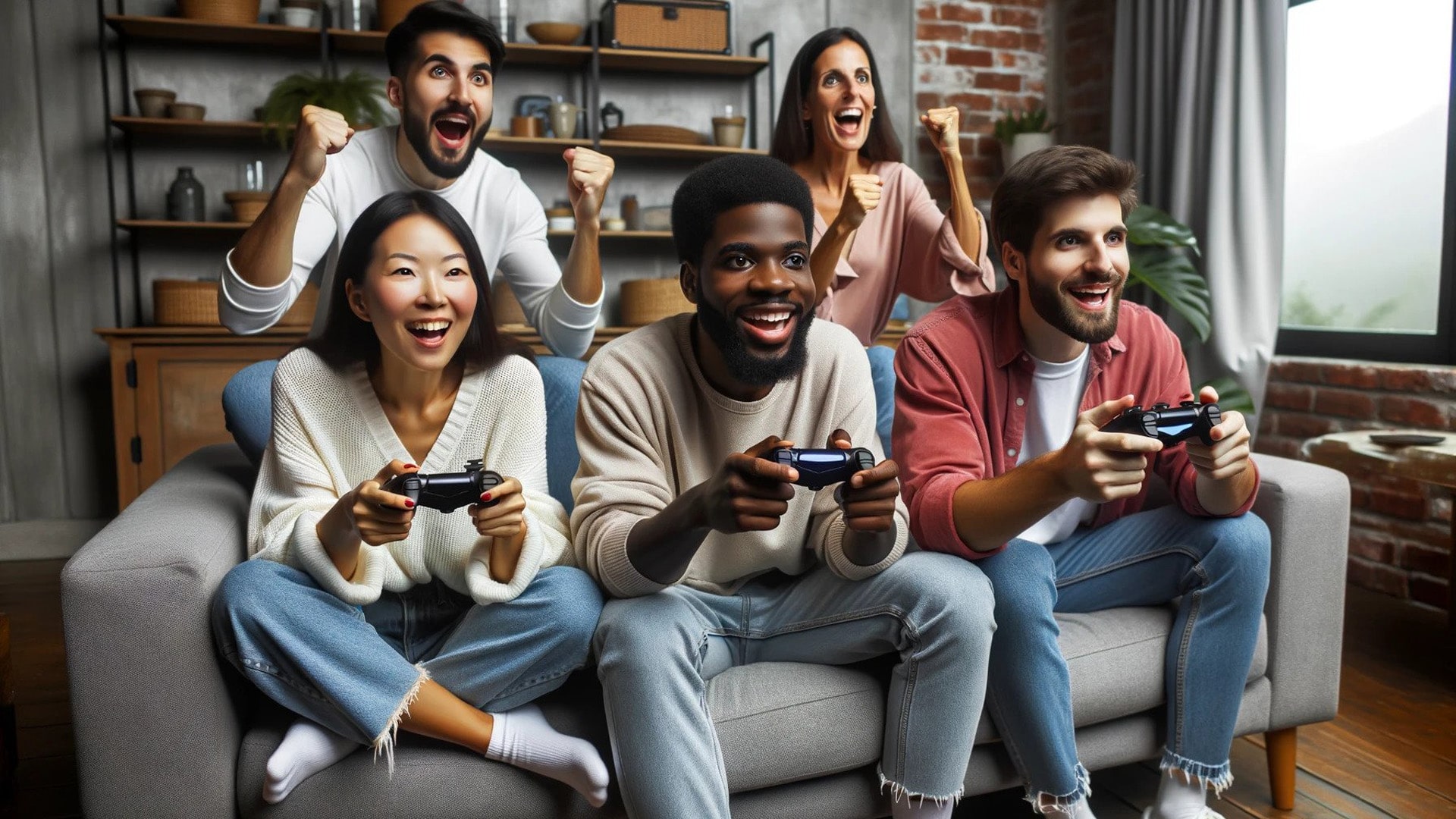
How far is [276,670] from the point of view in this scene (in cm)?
134

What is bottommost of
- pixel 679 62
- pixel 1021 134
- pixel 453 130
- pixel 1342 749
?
pixel 1342 749

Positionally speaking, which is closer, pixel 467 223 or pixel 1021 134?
pixel 467 223

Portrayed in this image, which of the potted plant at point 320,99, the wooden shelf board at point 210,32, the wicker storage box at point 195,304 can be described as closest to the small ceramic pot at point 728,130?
the potted plant at point 320,99

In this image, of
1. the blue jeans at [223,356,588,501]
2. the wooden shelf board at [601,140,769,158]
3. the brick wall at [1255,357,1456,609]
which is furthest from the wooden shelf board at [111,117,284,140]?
the brick wall at [1255,357,1456,609]

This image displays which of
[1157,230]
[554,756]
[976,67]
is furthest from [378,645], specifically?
[976,67]

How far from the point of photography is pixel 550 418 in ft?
6.11

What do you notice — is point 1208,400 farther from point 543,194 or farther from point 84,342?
point 84,342

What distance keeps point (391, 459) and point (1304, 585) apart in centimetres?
137

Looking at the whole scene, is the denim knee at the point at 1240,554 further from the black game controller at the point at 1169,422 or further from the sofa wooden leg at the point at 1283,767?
the sofa wooden leg at the point at 1283,767

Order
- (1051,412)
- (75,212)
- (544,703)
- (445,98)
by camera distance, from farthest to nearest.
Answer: (75,212) < (445,98) < (1051,412) < (544,703)

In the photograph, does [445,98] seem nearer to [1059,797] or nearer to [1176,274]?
[1059,797]

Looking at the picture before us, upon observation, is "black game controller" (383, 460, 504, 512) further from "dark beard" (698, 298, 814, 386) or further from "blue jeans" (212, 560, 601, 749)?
"dark beard" (698, 298, 814, 386)

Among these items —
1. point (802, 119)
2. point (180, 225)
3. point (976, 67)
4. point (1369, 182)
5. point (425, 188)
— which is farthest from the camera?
point (976, 67)

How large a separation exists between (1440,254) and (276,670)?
3079 mm
